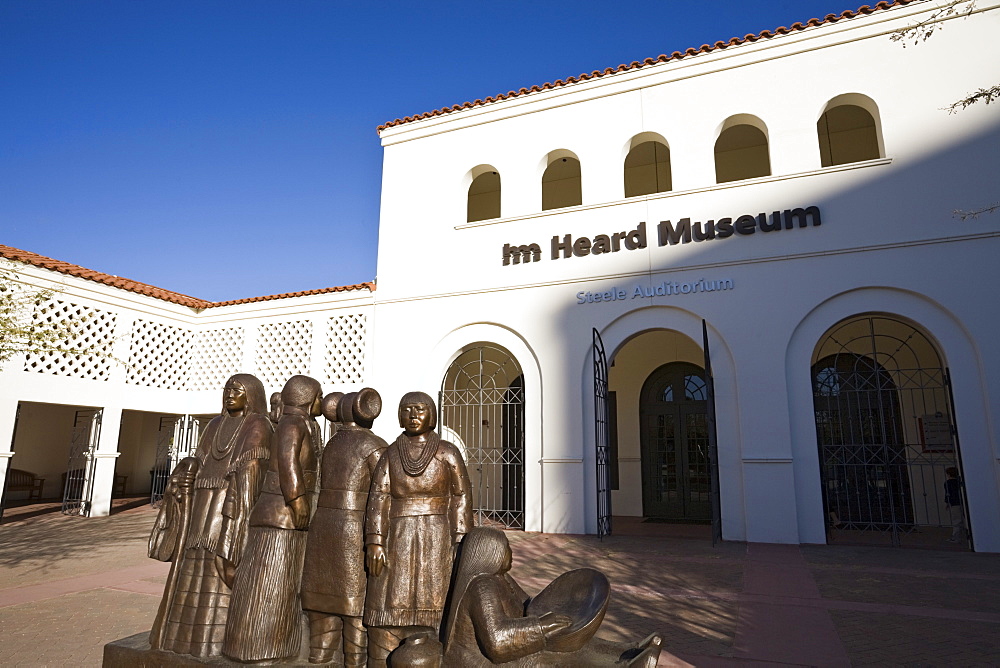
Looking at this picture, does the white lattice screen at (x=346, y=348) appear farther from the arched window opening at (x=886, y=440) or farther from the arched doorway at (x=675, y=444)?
the arched window opening at (x=886, y=440)

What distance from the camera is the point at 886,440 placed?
1190cm

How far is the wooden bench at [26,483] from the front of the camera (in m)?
16.5

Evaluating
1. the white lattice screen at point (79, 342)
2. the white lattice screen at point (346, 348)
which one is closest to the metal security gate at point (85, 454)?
the white lattice screen at point (79, 342)

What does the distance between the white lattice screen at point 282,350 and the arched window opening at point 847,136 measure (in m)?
12.1

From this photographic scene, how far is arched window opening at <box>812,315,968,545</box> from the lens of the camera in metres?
10.7

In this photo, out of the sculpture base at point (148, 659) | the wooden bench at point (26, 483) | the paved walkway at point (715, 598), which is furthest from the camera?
the wooden bench at point (26, 483)

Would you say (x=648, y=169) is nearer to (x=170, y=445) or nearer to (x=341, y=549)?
(x=341, y=549)

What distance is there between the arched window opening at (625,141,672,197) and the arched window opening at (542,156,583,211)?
1.24m

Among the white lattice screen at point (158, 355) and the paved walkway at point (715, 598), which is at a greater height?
the white lattice screen at point (158, 355)

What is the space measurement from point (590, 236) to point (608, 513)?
5.11 meters

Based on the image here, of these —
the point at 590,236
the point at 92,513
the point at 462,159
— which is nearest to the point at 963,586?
the point at 590,236

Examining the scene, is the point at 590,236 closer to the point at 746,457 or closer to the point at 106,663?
the point at 746,457

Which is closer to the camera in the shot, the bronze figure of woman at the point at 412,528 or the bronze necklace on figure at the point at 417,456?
the bronze figure of woman at the point at 412,528

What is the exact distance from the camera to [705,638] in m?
5.11
